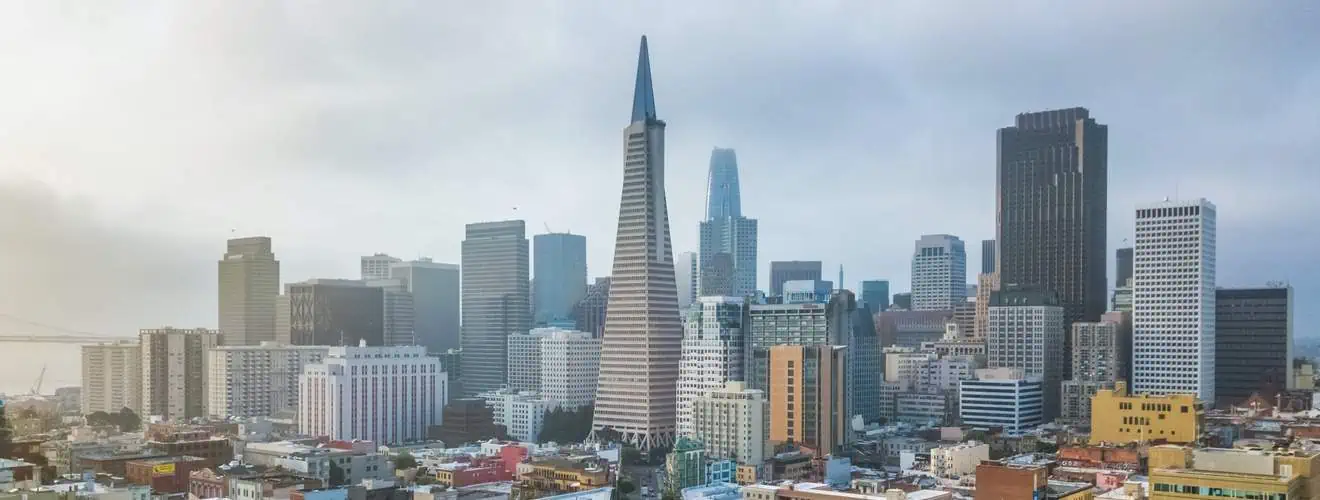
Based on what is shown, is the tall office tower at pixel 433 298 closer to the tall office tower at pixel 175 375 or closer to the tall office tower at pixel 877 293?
the tall office tower at pixel 175 375

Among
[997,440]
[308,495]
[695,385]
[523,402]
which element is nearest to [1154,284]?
[997,440]

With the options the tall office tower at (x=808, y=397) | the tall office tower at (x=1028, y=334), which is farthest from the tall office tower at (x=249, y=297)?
the tall office tower at (x=1028, y=334)

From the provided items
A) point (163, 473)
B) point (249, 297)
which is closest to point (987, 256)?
point (249, 297)

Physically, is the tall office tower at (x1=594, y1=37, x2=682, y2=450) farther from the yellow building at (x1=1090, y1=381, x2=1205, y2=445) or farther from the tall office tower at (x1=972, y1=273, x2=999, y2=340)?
the tall office tower at (x1=972, y1=273, x2=999, y2=340)

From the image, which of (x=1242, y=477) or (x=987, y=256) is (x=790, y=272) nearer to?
(x=987, y=256)

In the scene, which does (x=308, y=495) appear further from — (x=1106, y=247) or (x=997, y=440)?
(x=1106, y=247)

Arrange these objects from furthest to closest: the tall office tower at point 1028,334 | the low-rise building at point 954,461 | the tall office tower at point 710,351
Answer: the tall office tower at point 1028,334 < the tall office tower at point 710,351 < the low-rise building at point 954,461

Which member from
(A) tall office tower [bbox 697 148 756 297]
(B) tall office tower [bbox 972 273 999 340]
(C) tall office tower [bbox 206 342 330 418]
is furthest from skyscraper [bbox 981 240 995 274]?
(C) tall office tower [bbox 206 342 330 418]
